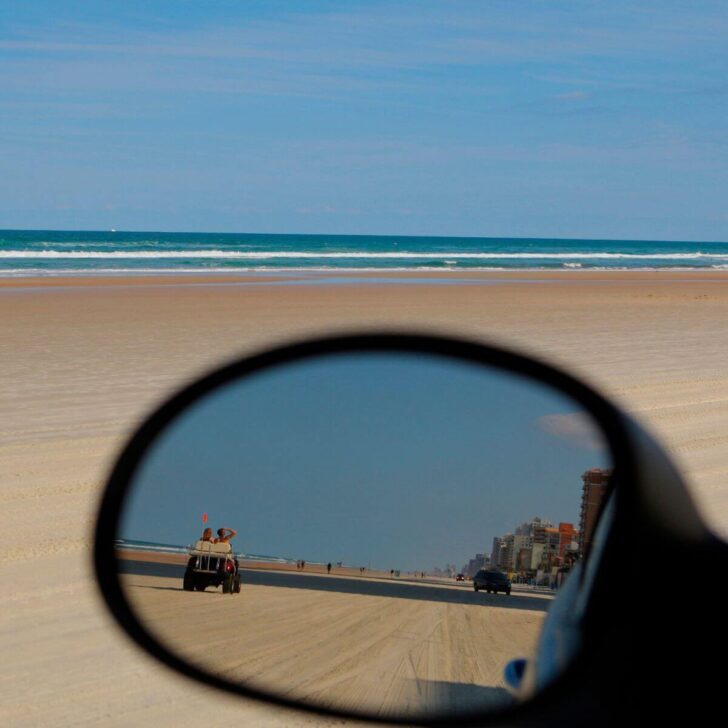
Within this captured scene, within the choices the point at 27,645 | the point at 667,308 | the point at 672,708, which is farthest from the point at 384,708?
the point at 667,308

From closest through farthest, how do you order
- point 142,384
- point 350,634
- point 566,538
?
1. point 566,538
2. point 350,634
3. point 142,384

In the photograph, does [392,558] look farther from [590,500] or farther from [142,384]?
[142,384]

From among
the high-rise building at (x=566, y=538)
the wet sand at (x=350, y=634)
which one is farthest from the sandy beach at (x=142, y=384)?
the high-rise building at (x=566, y=538)

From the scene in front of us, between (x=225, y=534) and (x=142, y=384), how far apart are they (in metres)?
8.80

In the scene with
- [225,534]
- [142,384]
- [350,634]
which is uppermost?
[142,384]

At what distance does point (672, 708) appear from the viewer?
4.14 ft

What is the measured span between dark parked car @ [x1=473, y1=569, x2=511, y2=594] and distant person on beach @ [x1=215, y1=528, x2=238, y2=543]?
0.41 m

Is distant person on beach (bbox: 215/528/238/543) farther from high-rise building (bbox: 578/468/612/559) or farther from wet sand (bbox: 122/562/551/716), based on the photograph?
high-rise building (bbox: 578/468/612/559)

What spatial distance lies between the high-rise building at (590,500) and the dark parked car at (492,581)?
0.39 feet

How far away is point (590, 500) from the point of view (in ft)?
5.00

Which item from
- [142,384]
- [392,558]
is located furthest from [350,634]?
[142,384]

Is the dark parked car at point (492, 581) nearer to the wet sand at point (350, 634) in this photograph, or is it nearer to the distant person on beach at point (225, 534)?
the wet sand at point (350, 634)

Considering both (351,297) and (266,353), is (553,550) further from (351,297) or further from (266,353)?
(351,297)

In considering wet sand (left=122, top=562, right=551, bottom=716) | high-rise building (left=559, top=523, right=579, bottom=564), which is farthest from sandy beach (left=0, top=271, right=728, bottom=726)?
high-rise building (left=559, top=523, right=579, bottom=564)
